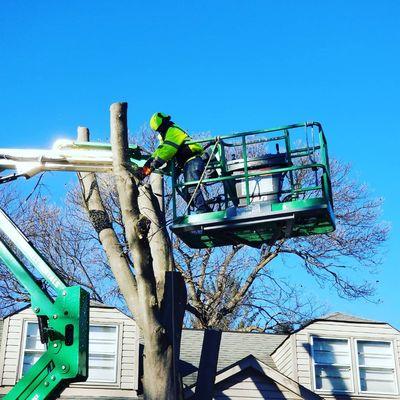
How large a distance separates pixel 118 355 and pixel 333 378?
5234 mm

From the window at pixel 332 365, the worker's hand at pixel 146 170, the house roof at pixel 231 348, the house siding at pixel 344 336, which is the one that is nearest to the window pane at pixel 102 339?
the house roof at pixel 231 348

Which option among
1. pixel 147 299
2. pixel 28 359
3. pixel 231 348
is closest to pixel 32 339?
pixel 28 359

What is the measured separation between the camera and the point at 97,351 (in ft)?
55.7

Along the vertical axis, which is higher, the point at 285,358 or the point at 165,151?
the point at 165,151

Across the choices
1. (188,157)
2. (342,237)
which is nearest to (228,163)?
(188,157)

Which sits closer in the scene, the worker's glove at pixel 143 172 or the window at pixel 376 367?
the worker's glove at pixel 143 172

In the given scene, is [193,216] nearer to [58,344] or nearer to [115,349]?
[58,344]

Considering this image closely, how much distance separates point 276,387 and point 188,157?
8.69 metres

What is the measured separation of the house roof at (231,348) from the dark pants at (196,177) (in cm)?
822

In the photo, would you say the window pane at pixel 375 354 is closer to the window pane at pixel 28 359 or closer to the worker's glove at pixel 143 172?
the window pane at pixel 28 359

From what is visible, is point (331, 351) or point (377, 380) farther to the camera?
point (331, 351)

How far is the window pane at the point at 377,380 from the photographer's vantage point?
17.8m

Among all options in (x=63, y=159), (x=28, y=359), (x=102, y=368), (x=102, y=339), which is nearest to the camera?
(x=63, y=159)

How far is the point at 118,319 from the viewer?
17250mm
